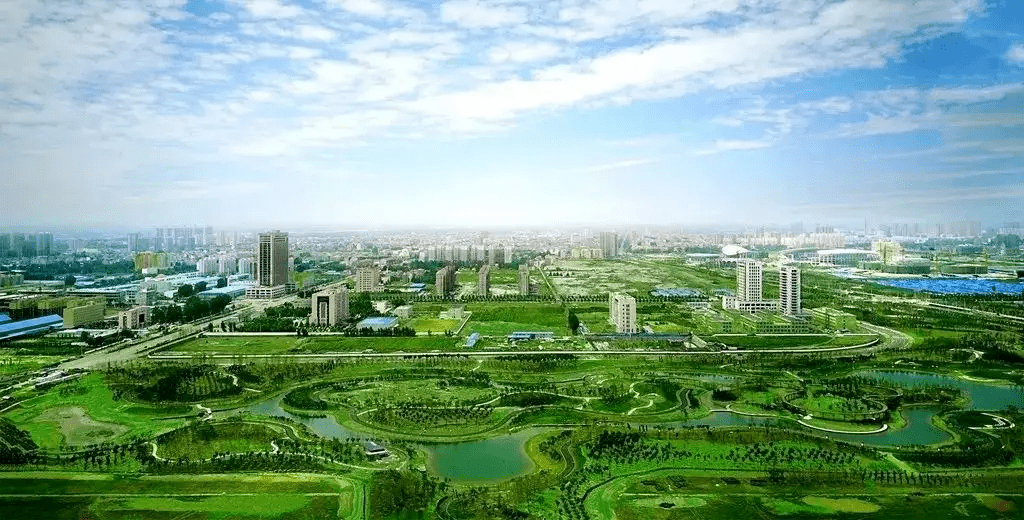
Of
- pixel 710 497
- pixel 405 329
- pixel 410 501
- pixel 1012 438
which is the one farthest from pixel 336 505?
pixel 405 329

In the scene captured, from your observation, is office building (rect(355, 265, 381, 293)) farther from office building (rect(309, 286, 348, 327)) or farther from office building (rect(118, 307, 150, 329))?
office building (rect(118, 307, 150, 329))

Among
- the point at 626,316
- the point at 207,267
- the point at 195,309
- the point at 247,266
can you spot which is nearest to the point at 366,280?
the point at 195,309

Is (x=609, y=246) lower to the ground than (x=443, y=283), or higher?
higher

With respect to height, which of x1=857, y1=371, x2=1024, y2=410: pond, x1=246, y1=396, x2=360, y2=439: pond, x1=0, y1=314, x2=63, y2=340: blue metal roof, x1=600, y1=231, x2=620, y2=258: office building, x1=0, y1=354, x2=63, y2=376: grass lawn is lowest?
x1=246, y1=396, x2=360, y2=439: pond

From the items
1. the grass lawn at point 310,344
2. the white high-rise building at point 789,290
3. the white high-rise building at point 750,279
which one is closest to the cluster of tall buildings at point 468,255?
the white high-rise building at point 750,279

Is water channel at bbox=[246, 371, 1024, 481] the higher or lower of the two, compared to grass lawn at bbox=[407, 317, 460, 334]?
lower

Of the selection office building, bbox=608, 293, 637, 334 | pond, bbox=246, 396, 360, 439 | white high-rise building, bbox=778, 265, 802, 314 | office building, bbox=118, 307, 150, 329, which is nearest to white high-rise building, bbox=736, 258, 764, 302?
white high-rise building, bbox=778, 265, 802, 314

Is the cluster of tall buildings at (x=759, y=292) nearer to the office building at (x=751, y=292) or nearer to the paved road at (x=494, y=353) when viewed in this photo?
the office building at (x=751, y=292)

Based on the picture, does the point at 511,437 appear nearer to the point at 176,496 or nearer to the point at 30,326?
the point at 176,496
